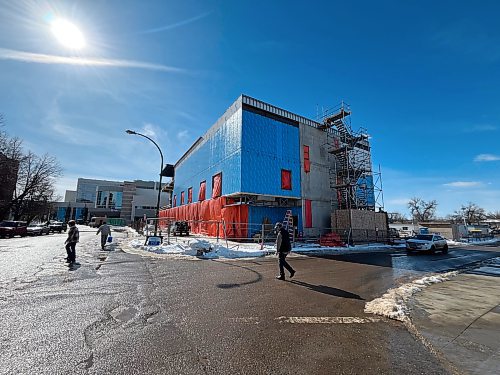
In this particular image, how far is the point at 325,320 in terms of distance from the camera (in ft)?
15.2

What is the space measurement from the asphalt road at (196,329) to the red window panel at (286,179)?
61.6 ft

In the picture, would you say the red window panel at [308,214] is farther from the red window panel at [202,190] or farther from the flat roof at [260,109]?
the red window panel at [202,190]

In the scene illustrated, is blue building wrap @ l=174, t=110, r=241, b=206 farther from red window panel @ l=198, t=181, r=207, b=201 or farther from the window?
the window

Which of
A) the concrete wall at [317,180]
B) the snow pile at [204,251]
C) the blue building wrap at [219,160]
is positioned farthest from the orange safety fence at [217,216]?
the concrete wall at [317,180]

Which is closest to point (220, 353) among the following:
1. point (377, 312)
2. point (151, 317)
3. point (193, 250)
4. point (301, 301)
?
point (151, 317)

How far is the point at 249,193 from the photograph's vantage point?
23.4m

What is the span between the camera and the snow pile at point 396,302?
16.4 feet

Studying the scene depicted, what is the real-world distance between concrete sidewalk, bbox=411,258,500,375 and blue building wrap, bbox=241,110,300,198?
57.8 feet

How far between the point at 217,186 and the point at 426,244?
19779mm

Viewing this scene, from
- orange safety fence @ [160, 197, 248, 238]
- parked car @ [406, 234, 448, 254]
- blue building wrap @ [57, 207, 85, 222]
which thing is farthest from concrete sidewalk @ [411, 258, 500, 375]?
blue building wrap @ [57, 207, 85, 222]

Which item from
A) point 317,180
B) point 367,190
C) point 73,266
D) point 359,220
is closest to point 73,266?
point 73,266

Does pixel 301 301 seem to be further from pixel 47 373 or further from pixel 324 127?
pixel 324 127

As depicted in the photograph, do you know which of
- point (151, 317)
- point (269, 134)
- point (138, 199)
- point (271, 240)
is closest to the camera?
point (151, 317)

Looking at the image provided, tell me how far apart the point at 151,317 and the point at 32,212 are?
184 ft
